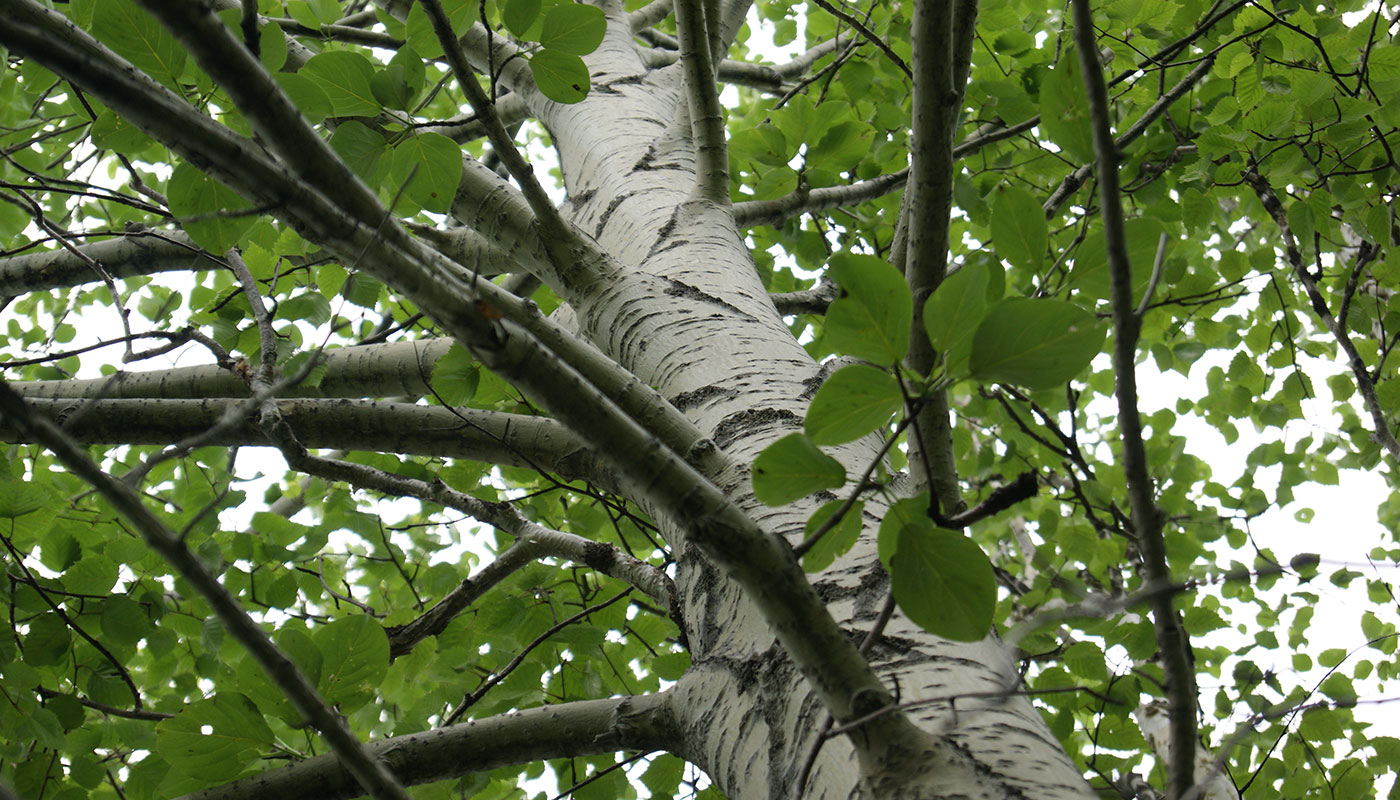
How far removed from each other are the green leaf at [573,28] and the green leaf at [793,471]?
72cm

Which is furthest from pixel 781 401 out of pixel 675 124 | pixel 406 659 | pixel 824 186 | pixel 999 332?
pixel 406 659

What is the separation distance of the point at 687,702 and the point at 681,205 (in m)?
1.19

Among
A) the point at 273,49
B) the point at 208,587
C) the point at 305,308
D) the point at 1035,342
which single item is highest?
the point at 305,308

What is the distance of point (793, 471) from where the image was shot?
76 centimetres

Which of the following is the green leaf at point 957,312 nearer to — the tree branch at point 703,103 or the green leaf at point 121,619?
the tree branch at point 703,103

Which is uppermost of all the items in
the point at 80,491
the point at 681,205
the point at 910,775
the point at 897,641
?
the point at 80,491

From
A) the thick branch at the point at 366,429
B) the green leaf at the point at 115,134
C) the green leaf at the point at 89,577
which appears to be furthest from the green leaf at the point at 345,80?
the green leaf at the point at 89,577

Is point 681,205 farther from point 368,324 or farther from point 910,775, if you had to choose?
point 368,324

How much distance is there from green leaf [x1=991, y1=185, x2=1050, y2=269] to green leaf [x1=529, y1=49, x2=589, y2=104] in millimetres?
628

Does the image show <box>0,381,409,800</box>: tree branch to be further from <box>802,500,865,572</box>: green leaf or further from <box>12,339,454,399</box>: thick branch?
<box>12,339,454,399</box>: thick branch

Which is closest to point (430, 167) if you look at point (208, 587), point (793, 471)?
point (208, 587)

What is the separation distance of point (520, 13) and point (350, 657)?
981 mm

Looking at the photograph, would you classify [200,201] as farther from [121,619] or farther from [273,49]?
[121,619]

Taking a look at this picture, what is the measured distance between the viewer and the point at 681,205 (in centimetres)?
195
